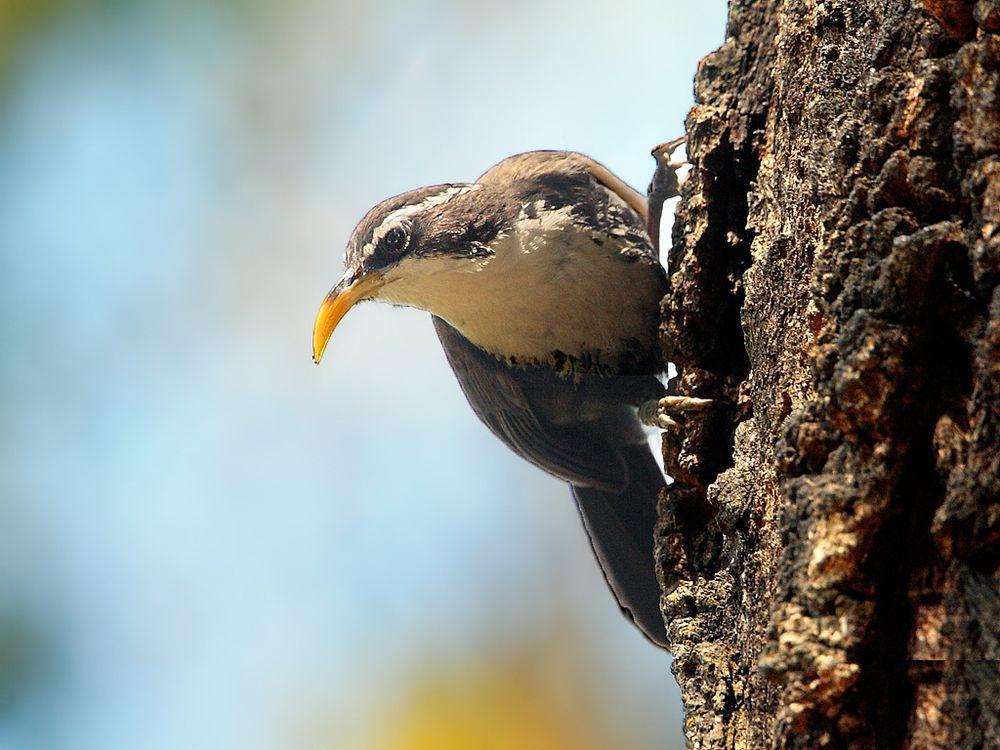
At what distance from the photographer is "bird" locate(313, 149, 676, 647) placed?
9.82ft

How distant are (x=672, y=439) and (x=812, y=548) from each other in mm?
A: 914

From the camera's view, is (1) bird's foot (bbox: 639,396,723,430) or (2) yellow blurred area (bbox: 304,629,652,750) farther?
(2) yellow blurred area (bbox: 304,629,652,750)

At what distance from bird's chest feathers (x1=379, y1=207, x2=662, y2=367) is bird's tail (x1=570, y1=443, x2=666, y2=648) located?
0.42m

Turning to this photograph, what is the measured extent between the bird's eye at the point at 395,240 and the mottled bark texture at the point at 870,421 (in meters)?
1.38

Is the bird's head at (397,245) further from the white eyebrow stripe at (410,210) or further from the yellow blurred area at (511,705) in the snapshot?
the yellow blurred area at (511,705)

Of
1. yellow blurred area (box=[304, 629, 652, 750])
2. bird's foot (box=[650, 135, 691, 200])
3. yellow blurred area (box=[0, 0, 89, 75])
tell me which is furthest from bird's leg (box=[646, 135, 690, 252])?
yellow blurred area (box=[0, 0, 89, 75])

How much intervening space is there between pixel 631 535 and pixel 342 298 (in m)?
1.09

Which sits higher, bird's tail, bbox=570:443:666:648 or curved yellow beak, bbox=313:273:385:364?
curved yellow beak, bbox=313:273:385:364

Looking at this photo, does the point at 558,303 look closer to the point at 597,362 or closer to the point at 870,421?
the point at 597,362

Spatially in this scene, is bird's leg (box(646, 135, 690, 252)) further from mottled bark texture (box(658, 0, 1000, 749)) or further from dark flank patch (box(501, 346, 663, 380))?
mottled bark texture (box(658, 0, 1000, 749))

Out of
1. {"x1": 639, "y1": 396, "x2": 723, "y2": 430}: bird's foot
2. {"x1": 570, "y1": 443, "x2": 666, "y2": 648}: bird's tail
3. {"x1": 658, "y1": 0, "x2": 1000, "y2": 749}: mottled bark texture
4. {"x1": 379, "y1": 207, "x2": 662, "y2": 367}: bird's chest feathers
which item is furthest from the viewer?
{"x1": 379, "y1": 207, "x2": 662, "y2": 367}: bird's chest feathers

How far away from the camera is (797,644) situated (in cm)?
130

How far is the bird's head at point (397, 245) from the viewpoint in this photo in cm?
302

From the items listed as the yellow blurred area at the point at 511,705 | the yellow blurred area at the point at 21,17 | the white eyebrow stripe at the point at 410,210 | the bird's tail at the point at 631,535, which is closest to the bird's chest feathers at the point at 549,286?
the white eyebrow stripe at the point at 410,210
